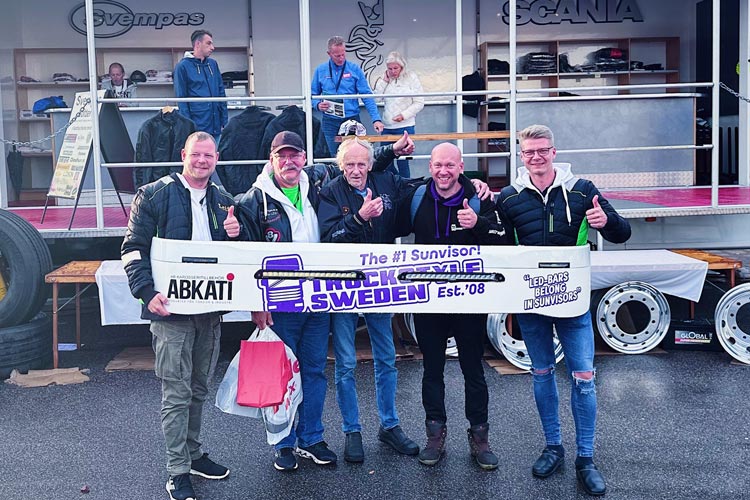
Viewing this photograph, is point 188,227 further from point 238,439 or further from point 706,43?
point 706,43

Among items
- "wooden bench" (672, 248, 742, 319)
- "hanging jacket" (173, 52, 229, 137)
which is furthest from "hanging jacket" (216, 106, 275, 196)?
"wooden bench" (672, 248, 742, 319)

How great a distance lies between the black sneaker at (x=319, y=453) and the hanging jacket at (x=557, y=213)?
1.57 meters

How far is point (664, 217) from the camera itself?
867cm

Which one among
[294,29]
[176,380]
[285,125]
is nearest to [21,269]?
[285,125]

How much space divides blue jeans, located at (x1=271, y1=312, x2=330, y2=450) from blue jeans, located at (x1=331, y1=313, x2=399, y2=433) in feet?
0.40

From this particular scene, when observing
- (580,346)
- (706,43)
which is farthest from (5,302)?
(706,43)

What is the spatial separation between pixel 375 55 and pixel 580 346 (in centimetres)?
923

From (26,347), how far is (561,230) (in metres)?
4.53

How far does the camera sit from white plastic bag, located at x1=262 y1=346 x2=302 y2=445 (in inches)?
195

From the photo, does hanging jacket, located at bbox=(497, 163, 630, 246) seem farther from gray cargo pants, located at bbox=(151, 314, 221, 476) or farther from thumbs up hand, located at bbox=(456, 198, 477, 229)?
gray cargo pants, located at bbox=(151, 314, 221, 476)

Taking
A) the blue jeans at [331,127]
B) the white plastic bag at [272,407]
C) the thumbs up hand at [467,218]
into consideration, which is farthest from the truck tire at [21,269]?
the thumbs up hand at [467,218]

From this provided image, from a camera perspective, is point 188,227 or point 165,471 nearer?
point 188,227

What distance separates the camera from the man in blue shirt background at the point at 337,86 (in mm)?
8914

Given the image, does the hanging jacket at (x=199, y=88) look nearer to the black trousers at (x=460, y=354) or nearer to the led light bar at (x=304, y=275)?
the led light bar at (x=304, y=275)
